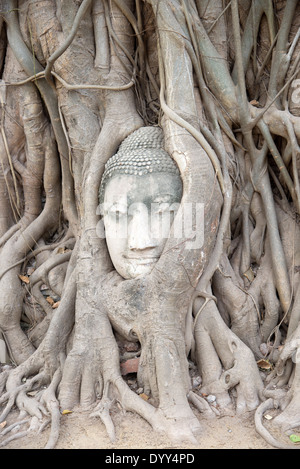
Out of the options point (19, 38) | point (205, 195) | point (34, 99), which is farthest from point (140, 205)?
point (19, 38)

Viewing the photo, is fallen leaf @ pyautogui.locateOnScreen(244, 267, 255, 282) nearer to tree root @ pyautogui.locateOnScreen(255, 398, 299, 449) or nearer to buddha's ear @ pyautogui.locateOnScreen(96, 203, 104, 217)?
tree root @ pyautogui.locateOnScreen(255, 398, 299, 449)

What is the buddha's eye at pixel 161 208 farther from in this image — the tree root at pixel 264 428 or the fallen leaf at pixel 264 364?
the tree root at pixel 264 428

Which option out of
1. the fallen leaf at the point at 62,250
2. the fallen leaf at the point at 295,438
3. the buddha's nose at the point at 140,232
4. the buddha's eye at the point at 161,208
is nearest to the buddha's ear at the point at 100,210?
the buddha's nose at the point at 140,232

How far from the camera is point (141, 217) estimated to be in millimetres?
2666

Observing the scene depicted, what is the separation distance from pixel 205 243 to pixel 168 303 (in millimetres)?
419

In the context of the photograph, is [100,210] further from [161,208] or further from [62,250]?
[62,250]

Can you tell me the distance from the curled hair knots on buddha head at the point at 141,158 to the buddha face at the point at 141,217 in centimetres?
4

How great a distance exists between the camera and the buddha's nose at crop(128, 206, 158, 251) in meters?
2.62

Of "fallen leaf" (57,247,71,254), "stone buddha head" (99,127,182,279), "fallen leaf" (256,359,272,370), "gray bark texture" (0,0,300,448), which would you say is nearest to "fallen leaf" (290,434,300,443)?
"gray bark texture" (0,0,300,448)

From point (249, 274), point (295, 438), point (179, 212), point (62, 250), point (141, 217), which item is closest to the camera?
point (295, 438)

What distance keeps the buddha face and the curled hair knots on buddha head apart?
1.5 inches

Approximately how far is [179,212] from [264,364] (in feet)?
3.58

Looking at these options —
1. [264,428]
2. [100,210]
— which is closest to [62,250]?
[100,210]
